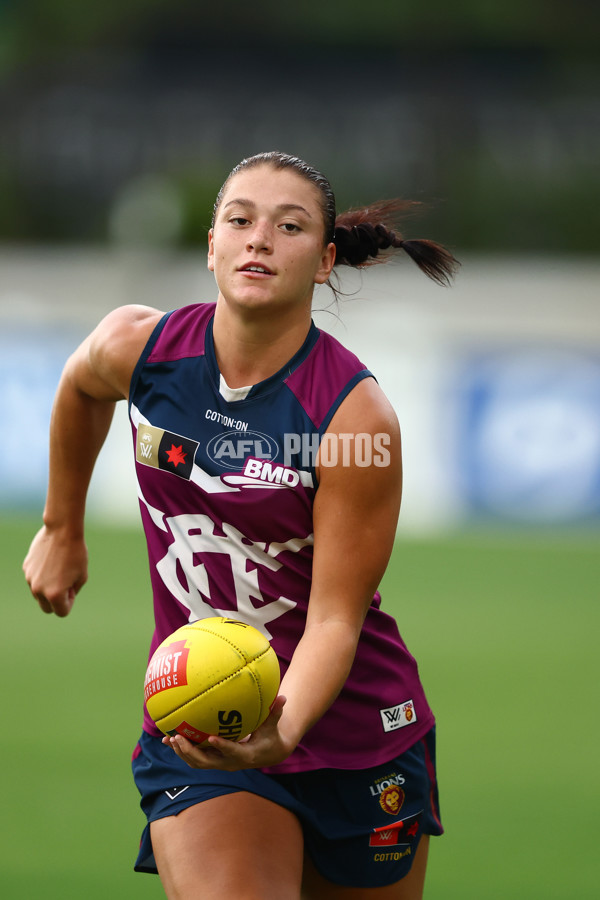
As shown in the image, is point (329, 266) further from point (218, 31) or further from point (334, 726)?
point (218, 31)

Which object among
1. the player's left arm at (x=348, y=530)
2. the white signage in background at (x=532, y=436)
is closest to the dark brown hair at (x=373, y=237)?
the player's left arm at (x=348, y=530)

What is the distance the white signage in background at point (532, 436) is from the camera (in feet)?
42.7

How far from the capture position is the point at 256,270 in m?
3.16

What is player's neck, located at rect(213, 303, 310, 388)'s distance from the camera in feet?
10.8

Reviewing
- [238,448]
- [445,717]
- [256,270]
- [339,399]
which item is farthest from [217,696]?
[445,717]

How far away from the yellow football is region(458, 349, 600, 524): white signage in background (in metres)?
10.4

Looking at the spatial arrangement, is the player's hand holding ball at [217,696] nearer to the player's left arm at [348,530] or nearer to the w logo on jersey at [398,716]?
the player's left arm at [348,530]

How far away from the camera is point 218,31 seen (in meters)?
24.5

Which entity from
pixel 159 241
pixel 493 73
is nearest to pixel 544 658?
pixel 159 241

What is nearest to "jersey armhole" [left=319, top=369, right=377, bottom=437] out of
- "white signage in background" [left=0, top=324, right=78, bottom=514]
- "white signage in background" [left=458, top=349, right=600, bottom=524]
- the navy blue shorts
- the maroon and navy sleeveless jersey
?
the maroon and navy sleeveless jersey

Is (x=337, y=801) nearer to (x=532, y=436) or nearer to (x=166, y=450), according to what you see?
(x=166, y=450)

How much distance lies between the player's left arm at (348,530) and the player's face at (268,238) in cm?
33

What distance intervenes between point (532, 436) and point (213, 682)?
10635 millimetres

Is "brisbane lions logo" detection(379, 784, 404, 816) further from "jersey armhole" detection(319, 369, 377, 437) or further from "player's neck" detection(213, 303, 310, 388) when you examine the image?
"player's neck" detection(213, 303, 310, 388)
